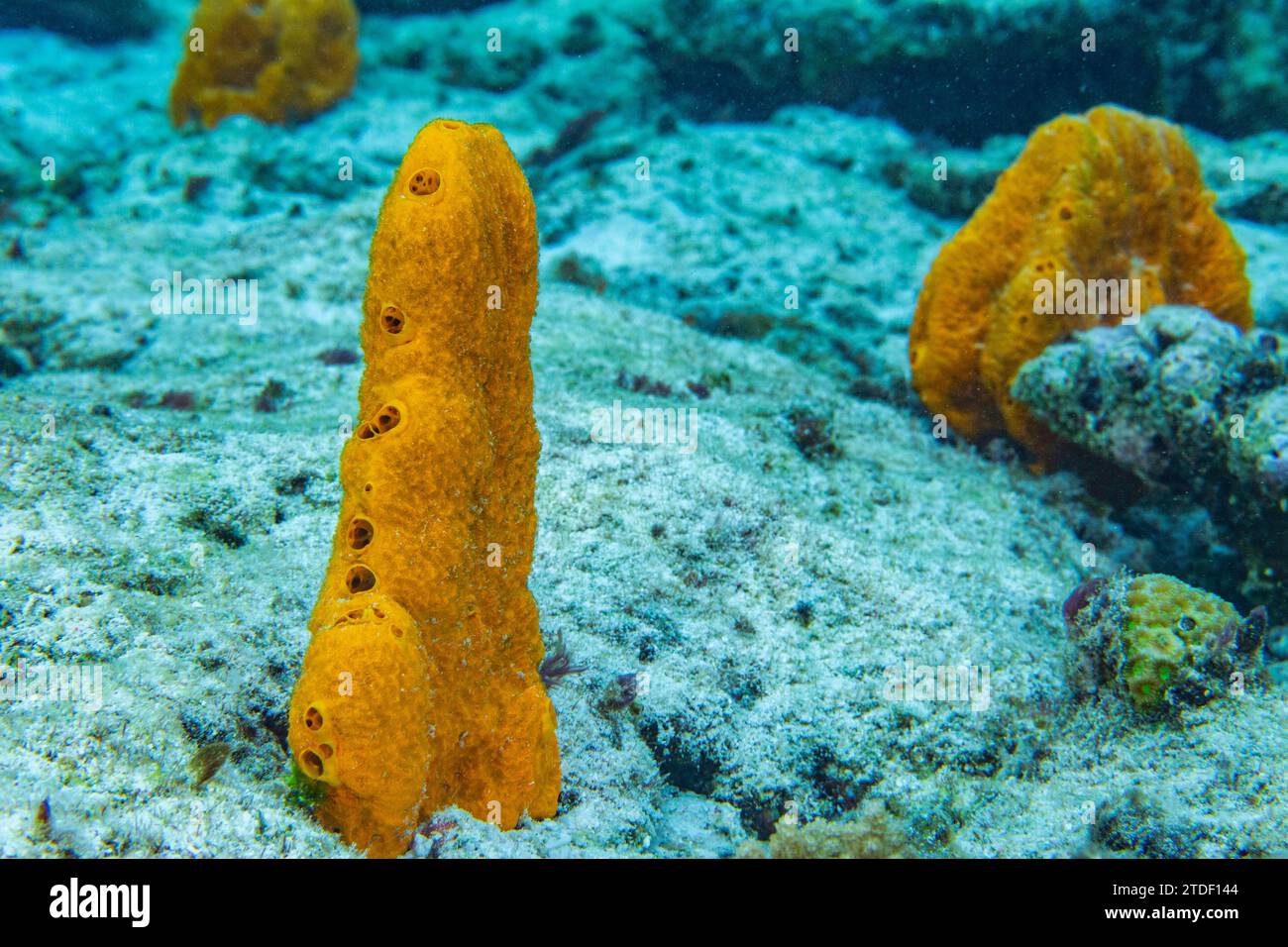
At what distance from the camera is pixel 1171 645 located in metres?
3.37

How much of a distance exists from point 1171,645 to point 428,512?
3.37m

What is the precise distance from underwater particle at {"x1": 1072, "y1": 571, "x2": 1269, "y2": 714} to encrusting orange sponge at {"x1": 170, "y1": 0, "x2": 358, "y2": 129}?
40.6 ft

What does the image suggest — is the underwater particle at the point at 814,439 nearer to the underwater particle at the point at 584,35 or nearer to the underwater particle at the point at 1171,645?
the underwater particle at the point at 1171,645

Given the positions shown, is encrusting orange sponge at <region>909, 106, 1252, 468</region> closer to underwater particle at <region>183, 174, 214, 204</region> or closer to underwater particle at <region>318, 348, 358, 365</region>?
underwater particle at <region>318, 348, 358, 365</region>

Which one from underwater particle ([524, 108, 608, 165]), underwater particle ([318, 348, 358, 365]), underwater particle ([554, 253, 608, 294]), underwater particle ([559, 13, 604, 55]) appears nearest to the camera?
underwater particle ([318, 348, 358, 365])

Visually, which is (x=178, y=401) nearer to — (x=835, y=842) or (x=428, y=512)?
(x=428, y=512)

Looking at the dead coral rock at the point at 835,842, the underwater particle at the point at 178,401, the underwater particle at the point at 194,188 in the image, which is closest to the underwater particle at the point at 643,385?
the underwater particle at the point at 178,401

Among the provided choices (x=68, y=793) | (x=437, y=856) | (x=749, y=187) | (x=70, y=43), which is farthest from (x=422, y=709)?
(x=70, y=43)

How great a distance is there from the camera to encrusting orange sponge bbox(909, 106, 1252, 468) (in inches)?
208

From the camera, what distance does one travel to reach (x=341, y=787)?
2158 mm

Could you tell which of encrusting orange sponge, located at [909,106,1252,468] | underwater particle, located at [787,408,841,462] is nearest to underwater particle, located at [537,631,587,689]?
underwater particle, located at [787,408,841,462]

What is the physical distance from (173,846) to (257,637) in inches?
43.3

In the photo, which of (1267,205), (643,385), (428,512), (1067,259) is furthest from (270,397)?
(1267,205)

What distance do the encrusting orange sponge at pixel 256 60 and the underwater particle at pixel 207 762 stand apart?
11.4 metres
